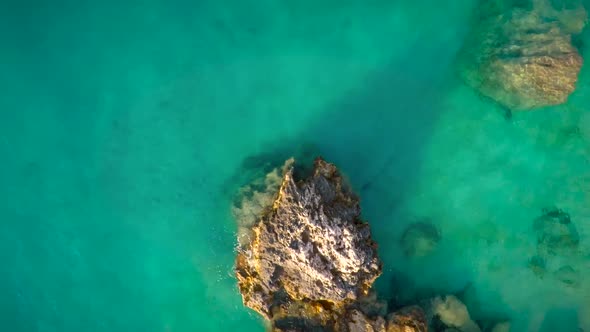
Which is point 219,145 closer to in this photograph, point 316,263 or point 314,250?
point 314,250

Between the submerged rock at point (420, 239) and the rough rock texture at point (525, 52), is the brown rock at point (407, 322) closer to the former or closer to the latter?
the submerged rock at point (420, 239)

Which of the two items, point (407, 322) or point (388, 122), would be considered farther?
point (388, 122)

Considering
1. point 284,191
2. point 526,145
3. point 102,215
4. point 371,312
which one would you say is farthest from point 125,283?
point 526,145

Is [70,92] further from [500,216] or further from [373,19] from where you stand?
[500,216]

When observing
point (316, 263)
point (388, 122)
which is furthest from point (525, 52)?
point (316, 263)

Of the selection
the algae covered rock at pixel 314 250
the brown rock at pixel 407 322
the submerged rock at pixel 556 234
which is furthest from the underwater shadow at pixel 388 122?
the submerged rock at pixel 556 234

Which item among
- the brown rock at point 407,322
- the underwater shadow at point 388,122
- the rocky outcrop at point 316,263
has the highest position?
the underwater shadow at point 388,122
